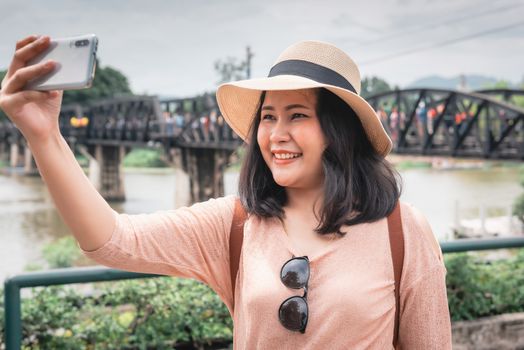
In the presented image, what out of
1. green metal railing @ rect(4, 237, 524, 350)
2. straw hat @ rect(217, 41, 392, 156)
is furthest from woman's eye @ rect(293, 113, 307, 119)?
green metal railing @ rect(4, 237, 524, 350)

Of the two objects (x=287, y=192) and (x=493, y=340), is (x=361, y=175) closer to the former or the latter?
(x=287, y=192)

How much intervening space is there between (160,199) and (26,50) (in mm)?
45872

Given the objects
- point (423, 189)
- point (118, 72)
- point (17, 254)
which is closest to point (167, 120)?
point (17, 254)

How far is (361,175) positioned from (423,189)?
159ft

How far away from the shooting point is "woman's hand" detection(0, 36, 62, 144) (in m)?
1.40

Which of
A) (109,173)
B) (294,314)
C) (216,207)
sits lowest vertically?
(109,173)

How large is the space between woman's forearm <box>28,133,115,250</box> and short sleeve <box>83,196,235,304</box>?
4cm

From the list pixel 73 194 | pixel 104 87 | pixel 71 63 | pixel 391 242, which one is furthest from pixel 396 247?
pixel 104 87

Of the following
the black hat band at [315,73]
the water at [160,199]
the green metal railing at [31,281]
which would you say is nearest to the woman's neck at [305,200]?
the black hat band at [315,73]

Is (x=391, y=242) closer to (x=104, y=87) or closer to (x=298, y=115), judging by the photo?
(x=298, y=115)

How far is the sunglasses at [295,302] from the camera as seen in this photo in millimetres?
1604

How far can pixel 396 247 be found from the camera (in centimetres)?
175

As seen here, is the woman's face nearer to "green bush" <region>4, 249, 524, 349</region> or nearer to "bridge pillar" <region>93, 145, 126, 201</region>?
"green bush" <region>4, 249, 524, 349</region>

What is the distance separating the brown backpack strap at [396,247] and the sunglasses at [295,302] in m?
0.27
